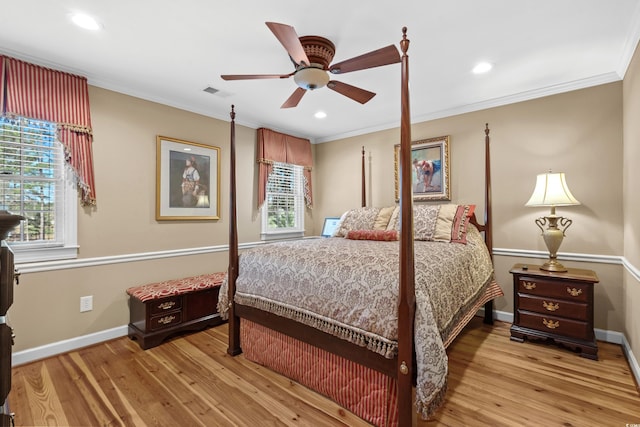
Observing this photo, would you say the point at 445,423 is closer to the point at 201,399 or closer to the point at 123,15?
the point at 201,399

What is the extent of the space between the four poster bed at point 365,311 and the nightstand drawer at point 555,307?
1.13 feet

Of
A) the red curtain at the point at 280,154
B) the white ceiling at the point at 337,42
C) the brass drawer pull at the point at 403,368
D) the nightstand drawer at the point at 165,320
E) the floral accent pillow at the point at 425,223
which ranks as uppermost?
the white ceiling at the point at 337,42

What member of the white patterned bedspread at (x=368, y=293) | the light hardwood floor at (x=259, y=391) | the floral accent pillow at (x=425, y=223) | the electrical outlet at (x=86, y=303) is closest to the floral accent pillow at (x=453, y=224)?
the floral accent pillow at (x=425, y=223)

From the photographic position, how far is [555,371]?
2.24 metres

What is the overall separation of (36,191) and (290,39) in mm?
2449

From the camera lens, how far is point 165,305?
2791mm

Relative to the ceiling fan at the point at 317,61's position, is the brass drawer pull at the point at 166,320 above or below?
below

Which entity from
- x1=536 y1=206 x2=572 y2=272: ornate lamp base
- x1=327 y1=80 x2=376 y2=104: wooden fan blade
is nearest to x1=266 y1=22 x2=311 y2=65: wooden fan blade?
x1=327 y1=80 x2=376 y2=104: wooden fan blade

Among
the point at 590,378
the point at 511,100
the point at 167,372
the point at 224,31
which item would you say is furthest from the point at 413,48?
the point at 167,372

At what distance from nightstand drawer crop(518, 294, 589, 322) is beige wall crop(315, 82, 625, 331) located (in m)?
0.55

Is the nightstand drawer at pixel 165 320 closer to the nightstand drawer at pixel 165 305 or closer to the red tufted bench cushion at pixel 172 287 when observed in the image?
the nightstand drawer at pixel 165 305

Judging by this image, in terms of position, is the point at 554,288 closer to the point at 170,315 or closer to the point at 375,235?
the point at 375,235

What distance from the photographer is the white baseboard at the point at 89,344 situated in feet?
7.74

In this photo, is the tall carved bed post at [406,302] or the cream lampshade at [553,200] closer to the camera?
the tall carved bed post at [406,302]
